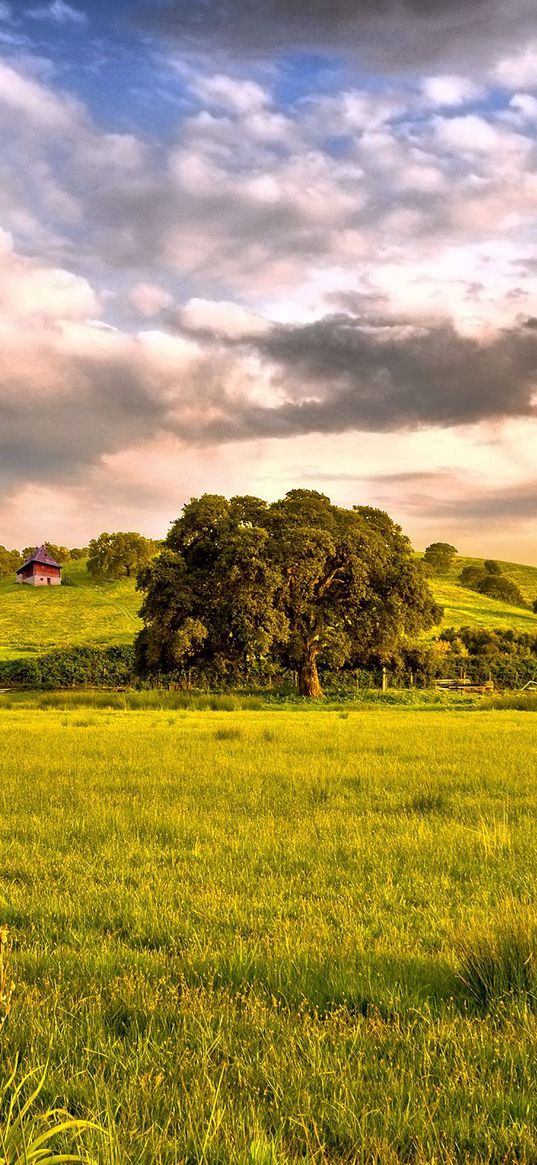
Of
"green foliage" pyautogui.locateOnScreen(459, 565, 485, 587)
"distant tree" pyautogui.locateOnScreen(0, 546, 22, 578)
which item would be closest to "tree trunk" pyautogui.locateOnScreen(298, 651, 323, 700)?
"green foliage" pyautogui.locateOnScreen(459, 565, 485, 587)

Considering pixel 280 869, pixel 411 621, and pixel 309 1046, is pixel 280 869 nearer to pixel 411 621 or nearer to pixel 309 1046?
pixel 309 1046

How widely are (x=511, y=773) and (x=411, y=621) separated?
28326 millimetres

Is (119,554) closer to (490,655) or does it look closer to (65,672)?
(65,672)

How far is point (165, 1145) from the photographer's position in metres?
2.76

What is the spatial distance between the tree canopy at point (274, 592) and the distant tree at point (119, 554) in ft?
243

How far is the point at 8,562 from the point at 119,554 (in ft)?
115

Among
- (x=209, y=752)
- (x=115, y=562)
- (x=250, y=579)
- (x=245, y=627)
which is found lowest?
(x=209, y=752)

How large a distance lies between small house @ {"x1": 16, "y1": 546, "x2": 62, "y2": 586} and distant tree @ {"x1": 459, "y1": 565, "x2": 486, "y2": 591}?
235ft

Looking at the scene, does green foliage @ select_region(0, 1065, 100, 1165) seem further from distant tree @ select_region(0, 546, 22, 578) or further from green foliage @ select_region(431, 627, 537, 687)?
distant tree @ select_region(0, 546, 22, 578)

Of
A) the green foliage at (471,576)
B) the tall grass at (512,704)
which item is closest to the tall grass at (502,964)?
the tall grass at (512,704)

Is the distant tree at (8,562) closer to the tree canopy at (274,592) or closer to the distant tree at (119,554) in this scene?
the distant tree at (119,554)

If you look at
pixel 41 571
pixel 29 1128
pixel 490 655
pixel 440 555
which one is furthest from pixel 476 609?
pixel 29 1128

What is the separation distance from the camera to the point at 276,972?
4418 mm

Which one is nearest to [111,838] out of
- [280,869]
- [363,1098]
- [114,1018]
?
[280,869]
